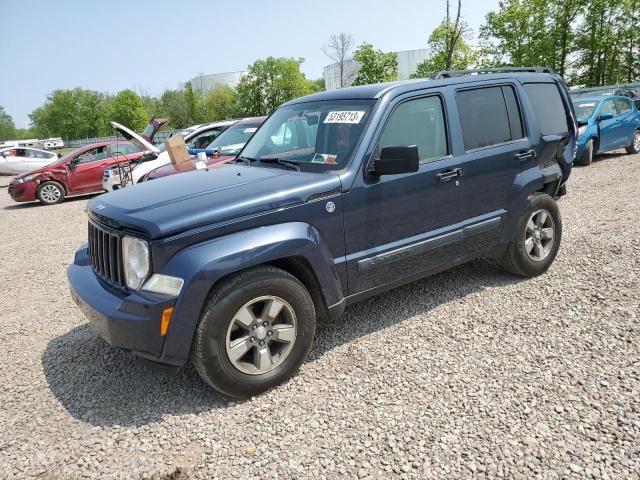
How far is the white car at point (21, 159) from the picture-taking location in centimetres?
2181

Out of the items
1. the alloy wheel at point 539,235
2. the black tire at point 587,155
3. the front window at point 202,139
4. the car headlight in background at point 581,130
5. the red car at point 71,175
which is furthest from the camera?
the red car at point 71,175

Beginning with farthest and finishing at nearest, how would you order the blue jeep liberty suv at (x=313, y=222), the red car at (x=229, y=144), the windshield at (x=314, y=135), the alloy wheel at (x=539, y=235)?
the red car at (x=229, y=144) → the alloy wheel at (x=539, y=235) → the windshield at (x=314, y=135) → the blue jeep liberty suv at (x=313, y=222)

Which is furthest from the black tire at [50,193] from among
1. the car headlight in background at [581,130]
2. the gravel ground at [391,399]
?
the car headlight in background at [581,130]

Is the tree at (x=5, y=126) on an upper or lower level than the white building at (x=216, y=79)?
lower

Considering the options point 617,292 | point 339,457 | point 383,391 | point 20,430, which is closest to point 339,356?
point 383,391

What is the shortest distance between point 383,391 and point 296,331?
701 mm

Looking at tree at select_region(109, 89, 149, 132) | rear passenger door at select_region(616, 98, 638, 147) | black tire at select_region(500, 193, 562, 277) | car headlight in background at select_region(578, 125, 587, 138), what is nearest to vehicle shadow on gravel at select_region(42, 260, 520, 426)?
black tire at select_region(500, 193, 562, 277)

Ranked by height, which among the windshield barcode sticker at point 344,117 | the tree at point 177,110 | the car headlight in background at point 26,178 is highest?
the tree at point 177,110

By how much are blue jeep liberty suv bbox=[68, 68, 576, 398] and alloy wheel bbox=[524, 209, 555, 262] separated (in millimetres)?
20

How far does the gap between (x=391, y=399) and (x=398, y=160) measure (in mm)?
1585

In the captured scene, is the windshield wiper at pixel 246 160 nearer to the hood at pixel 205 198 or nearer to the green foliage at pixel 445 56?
the hood at pixel 205 198

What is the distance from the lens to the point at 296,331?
130 inches

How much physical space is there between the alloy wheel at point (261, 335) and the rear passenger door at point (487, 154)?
188 cm

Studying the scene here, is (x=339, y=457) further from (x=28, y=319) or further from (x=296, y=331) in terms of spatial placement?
(x=28, y=319)
